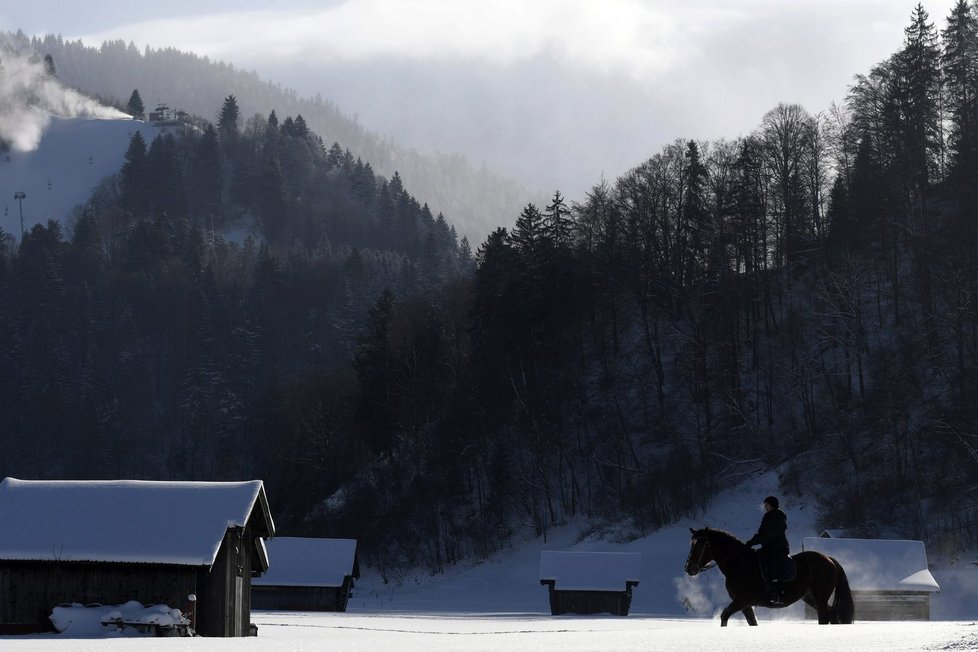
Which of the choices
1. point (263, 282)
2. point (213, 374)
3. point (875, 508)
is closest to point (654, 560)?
point (875, 508)

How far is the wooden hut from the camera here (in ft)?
92.9

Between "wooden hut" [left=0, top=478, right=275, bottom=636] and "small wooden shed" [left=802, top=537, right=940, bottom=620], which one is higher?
"wooden hut" [left=0, top=478, right=275, bottom=636]

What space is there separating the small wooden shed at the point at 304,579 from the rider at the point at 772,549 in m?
42.7

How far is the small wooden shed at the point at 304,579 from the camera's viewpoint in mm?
59906

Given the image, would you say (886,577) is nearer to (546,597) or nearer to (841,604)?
(546,597)

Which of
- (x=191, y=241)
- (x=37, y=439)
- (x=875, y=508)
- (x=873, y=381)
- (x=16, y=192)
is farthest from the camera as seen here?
(x=16, y=192)

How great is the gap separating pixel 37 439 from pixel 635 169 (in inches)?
2480

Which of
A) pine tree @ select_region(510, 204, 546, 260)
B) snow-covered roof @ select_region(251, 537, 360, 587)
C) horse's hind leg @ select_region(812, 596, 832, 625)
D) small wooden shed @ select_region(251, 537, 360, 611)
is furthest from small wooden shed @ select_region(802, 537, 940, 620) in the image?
pine tree @ select_region(510, 204, 546, 260)

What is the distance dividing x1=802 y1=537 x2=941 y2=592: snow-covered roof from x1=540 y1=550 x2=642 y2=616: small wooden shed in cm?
1066

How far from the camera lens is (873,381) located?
68.4 meters

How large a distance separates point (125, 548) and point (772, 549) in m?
16.2

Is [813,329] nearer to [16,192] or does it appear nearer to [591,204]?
[591,204]

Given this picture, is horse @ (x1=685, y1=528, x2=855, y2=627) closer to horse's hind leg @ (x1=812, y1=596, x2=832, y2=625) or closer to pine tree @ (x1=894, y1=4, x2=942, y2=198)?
horse's hind leg @ (x1=812, y1=596, x2=832, y2=625)

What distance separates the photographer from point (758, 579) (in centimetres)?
2012
